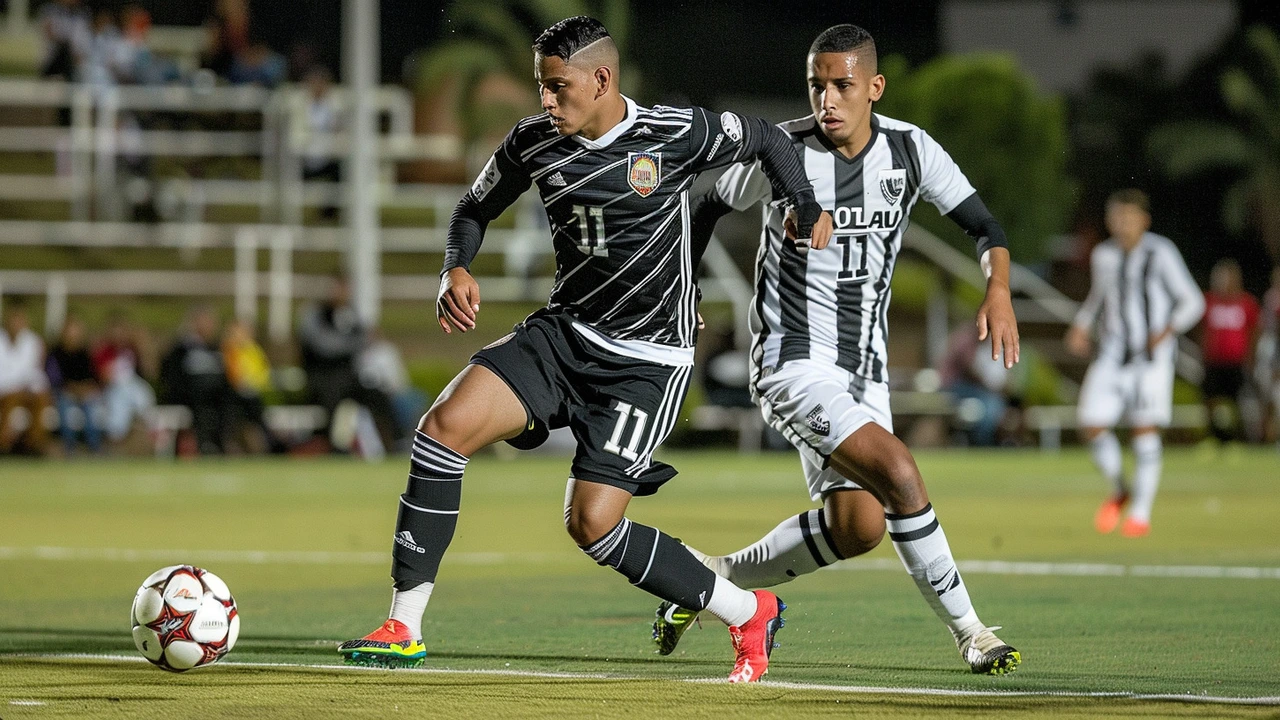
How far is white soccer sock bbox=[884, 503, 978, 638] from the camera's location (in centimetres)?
649

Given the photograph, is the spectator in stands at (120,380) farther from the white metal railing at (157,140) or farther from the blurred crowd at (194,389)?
the white metal railing at (157,140)

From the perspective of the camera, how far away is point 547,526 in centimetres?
1383

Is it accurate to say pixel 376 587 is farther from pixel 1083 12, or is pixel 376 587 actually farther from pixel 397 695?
pixel 1083 12

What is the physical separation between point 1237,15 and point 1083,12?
554cm

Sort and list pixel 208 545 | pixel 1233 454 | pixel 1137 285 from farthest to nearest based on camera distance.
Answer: pixel 1233 454 → pixel 1137 285 → pixel 208 545

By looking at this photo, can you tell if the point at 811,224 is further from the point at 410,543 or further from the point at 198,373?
the point at 198,373

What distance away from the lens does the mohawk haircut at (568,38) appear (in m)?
6.15

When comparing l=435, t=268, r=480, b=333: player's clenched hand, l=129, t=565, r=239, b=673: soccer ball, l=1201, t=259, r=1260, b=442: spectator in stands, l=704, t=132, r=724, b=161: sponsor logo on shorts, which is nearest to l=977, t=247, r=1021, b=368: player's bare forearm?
l=704, t=132, r=724, b=161: sponsor logo on shorts

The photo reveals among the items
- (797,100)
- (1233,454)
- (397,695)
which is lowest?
(1233,454)

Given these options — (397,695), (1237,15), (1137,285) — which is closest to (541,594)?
(397,695)

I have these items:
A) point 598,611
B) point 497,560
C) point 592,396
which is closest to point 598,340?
point 592,396

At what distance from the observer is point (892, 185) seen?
6941mm

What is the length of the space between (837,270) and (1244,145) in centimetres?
3742

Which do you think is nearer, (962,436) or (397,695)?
(397,695)
